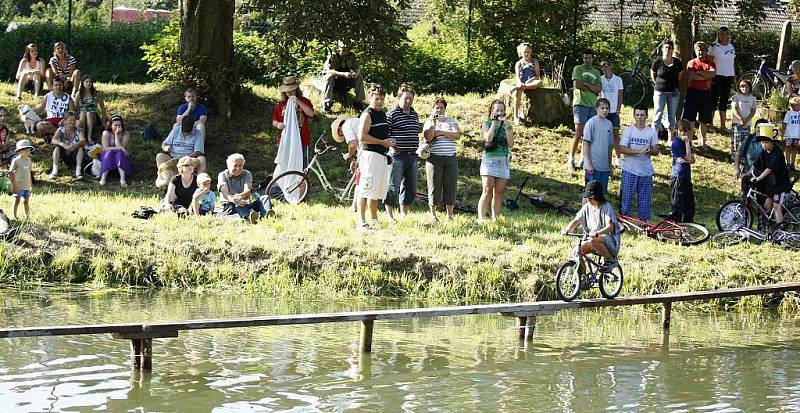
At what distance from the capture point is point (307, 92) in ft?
76.8

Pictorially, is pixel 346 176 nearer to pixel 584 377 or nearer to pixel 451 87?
pixel 451 87

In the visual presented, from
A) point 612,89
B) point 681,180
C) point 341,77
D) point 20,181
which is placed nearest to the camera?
point 20,181

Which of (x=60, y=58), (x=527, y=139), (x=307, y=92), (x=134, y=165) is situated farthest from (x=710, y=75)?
(x=60, y=58)

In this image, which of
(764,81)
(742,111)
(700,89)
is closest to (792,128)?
(742,111)

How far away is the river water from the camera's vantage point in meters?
10.2

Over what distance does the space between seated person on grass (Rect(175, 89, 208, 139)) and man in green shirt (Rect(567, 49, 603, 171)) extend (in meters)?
5.54

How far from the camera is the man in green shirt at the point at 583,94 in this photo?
811 inches

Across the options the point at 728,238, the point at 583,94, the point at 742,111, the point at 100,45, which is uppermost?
the point at 100,45

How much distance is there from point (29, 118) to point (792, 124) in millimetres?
11545

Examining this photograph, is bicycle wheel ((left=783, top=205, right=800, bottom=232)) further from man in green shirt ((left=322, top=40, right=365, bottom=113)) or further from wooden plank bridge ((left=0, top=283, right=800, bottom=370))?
man in green shirt ((left=322, top=40, right=365, bottom=113))

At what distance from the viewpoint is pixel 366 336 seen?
461 inches

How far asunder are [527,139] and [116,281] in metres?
9.27

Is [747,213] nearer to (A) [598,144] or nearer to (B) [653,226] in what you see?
(B) [653,226]

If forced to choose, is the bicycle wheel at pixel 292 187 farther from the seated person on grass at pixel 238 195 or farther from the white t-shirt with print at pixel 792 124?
the white t-shirt with print at pixel 792 124
